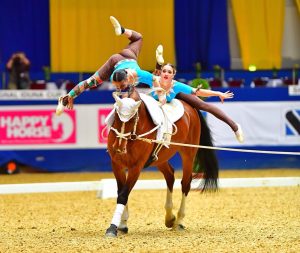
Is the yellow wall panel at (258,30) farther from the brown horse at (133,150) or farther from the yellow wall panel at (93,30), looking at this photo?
the brown horse at (133,150)

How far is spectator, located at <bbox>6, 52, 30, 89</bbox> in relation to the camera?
14969 mm

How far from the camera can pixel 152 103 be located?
7.32 metres

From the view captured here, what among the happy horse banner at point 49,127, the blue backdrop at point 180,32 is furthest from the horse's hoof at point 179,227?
the blue backdrop at point 180,32

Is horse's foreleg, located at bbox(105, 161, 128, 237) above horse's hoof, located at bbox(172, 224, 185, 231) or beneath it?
above

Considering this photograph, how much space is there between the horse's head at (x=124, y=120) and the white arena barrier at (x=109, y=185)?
2.31 m

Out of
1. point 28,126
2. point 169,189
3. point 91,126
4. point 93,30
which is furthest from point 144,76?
point 93,30

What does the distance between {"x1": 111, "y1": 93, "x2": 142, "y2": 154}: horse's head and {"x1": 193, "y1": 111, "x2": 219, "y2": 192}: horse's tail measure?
1.55 meters

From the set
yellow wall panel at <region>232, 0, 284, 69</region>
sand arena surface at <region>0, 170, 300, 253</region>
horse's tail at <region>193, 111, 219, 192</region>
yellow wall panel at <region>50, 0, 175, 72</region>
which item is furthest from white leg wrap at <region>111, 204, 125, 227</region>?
yellow wall panel at <region>232, 0, 284, 69</region>

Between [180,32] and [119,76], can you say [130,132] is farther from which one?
[180,32]

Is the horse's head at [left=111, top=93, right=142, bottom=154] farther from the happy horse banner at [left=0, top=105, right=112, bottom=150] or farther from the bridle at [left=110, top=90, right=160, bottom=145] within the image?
the happy horse banner at [left=0, top=105, right=112, bottom=150]

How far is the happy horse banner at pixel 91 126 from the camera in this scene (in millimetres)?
13086

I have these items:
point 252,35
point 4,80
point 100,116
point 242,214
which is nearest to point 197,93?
point 242,214

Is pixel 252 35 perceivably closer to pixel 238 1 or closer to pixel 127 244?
pixel 238 1

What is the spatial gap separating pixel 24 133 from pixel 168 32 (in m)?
5.40
